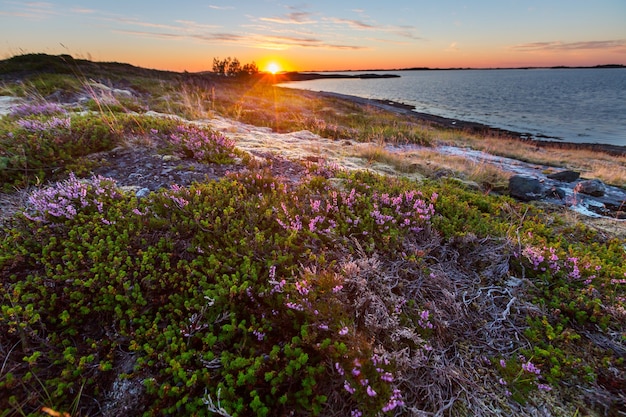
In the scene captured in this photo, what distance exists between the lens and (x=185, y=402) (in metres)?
2.40

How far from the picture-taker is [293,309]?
3084 millimetres

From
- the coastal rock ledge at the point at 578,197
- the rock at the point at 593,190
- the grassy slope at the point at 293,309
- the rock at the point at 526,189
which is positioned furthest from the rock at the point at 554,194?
the grassy slope at the point at 293,309

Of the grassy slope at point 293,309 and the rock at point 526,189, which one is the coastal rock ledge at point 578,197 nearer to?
the rock at point 526,189

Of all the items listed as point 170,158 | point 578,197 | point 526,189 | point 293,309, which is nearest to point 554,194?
point 526,189

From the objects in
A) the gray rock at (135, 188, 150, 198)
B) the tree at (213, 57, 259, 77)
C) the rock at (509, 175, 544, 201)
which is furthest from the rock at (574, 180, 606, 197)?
the tree at (213, 57, 259, 77)

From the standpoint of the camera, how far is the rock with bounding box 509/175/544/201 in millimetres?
8602

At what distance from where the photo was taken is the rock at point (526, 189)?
28.2ft

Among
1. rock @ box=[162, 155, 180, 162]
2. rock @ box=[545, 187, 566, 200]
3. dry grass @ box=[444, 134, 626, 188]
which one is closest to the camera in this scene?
rock @ box=[162, 155, 180, 162]

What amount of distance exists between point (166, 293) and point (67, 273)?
1.02 metres

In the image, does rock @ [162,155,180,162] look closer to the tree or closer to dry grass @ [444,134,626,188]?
dry grass @ [444,134,626,188]

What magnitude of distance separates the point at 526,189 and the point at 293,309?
8.67m

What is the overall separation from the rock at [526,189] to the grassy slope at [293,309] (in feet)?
13.3

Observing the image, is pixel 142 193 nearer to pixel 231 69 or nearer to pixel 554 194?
pixel 554 194

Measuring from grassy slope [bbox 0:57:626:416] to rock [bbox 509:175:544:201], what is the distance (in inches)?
159
